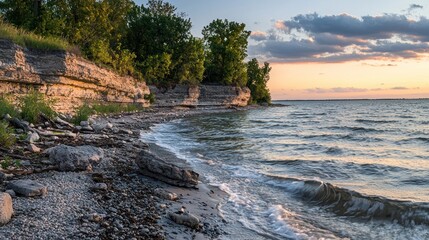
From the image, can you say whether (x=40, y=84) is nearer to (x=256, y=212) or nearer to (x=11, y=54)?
(x=11, y=54)

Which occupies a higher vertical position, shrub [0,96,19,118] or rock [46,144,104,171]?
shrub [0,96,19,118]

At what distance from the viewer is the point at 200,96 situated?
6900 centimetres

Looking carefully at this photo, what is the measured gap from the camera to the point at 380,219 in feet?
24.5

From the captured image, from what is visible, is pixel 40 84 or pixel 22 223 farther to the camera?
pixel 40 84

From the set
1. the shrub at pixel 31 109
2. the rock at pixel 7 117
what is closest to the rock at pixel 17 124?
the rock at pixel 7 117

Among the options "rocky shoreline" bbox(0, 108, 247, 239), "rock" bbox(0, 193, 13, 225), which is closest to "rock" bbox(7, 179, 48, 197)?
"rocky shoreline" bbox(0, 108, 247, 239)

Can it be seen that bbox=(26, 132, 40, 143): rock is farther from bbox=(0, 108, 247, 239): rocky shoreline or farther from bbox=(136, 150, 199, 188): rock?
bbox=(136, 150, 199, 188): rock

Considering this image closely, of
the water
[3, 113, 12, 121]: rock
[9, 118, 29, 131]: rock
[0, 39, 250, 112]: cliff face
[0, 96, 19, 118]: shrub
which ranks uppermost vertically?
[0, 39, 250, 112]: cliff face

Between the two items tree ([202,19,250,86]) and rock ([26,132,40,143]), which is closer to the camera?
rock ([26,132,40,143])

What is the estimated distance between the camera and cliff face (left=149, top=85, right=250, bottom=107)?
58156 millimetres

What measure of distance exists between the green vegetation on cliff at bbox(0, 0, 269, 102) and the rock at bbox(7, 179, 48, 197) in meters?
15.5

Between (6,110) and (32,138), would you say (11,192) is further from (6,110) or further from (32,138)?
(6,110)

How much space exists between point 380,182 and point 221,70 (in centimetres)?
7068

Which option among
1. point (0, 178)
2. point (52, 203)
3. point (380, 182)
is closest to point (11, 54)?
point (0, 178)
